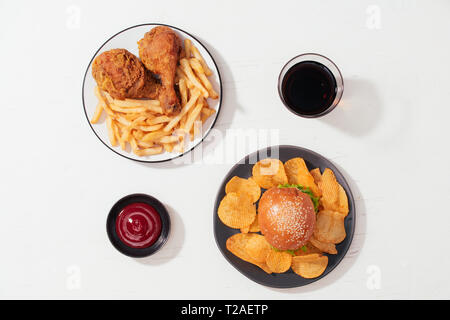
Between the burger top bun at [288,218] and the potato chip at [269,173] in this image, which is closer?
the burger top bun at [288,218]

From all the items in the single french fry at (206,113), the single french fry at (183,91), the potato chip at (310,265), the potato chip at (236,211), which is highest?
the single french fry at (183,91)

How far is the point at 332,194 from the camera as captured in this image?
1.58 metres

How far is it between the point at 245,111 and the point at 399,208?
899 millimetres

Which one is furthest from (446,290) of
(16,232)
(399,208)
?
(16,232)

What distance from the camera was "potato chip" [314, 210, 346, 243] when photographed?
1.57 metres

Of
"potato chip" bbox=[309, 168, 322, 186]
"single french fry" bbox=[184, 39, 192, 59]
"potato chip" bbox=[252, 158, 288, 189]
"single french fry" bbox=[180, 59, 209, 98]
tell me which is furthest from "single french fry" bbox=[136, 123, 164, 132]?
"potato chip" bbox=[309, 168, 322, 186]

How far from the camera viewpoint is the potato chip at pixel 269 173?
159 cm

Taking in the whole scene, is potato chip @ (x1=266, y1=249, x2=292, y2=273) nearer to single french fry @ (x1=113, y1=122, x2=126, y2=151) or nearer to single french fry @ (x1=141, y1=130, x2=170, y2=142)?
single french fry @ (x1=141, y1=130, x2=170, y2=142)

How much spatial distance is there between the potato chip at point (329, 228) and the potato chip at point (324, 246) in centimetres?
2

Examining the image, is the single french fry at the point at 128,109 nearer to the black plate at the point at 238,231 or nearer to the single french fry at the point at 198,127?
the single french fry at the point at 198,127

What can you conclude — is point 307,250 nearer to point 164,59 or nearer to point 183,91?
point 183,91

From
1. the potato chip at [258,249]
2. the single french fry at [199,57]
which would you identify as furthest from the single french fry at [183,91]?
the potato chip at [258,249]

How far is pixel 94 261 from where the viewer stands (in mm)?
1802

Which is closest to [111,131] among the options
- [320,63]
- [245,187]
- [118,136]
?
[118,136]
